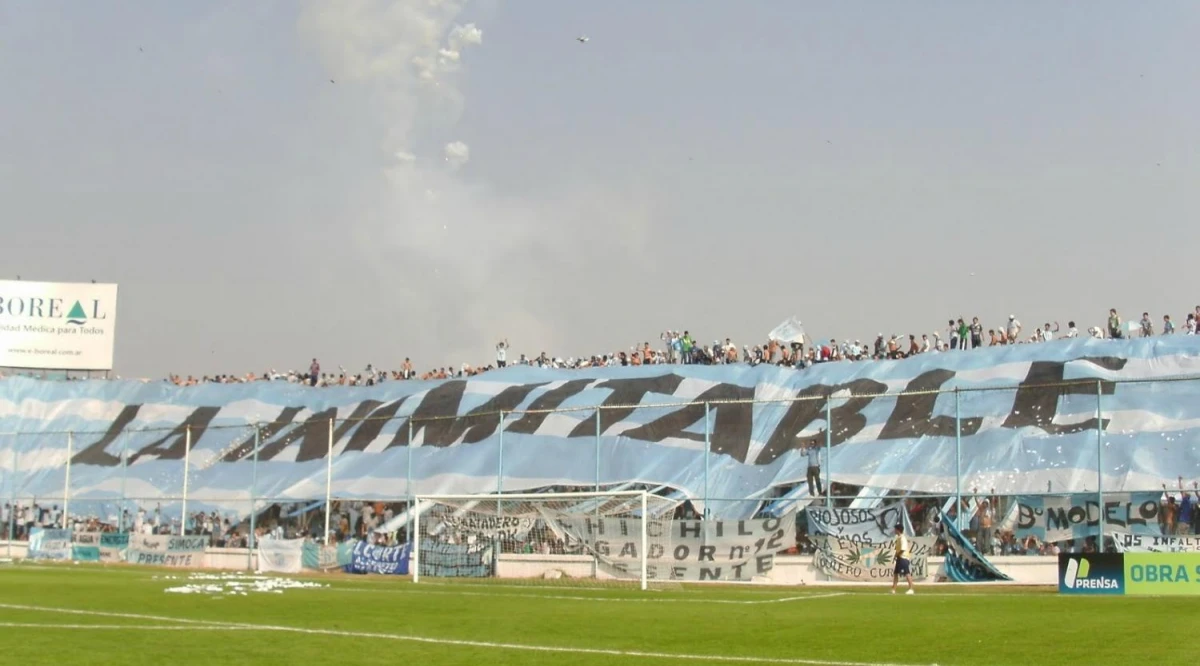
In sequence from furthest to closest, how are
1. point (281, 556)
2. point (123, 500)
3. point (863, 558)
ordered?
point (123, 500) → point (281, 556) → point (863, 558)

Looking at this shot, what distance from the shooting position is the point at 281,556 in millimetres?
43344

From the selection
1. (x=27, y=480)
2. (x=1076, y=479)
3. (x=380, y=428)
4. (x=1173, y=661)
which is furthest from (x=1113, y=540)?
(x=27, y=480)

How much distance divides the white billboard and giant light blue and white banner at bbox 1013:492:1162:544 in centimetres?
5167

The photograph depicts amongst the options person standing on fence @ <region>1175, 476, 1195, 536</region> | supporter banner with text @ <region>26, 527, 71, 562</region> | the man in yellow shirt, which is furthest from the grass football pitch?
supporter banner with text @ <region>26, 527, 71, 562</region>

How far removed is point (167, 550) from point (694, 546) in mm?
20579

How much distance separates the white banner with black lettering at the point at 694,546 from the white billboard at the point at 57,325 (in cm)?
4240

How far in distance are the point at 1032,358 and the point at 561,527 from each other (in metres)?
Result: 16.8

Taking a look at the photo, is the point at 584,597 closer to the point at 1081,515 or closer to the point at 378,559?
the point at 1081,515

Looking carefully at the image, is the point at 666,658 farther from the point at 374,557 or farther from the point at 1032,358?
the point at 1032,358

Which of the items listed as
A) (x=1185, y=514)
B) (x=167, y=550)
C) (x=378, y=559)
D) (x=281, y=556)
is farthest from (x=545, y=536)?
(x=167, y=550)

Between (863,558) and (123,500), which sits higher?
(123,500)

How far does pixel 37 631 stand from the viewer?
776 inches

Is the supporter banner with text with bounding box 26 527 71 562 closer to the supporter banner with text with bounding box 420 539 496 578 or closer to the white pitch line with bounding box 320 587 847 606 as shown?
the supporter banner with text with bounding box 420 539 496 578

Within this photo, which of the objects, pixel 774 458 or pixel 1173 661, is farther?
pixel 774 458
